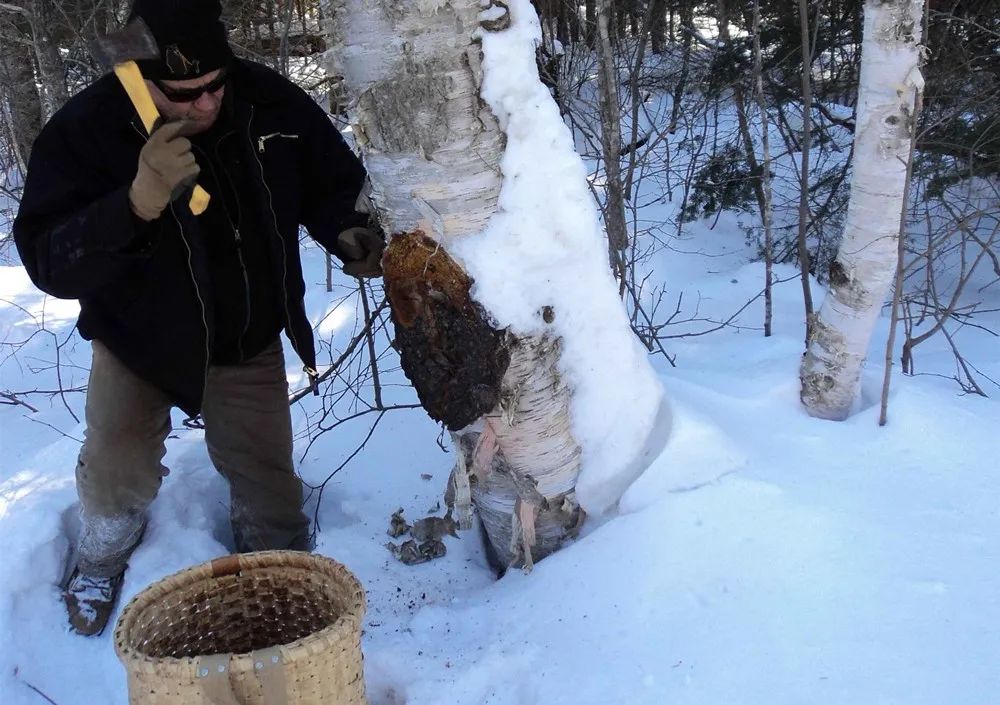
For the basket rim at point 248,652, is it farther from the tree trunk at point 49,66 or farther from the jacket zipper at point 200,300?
the tree trunk at point 49,66

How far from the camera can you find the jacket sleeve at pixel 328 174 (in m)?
2.41

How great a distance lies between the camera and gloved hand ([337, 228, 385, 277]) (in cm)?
218

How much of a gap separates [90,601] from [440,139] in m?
1.69

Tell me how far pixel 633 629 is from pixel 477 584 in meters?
0.62

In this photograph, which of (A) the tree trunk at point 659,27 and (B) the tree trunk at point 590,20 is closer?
(B) the tree trunk at point 590,20

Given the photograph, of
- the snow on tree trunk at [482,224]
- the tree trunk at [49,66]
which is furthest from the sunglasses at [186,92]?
the tree trunk at [49,66]

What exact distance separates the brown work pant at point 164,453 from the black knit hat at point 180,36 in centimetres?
80

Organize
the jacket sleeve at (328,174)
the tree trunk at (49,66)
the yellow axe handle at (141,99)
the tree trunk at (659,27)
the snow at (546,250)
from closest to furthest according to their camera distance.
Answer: the snow at (546,250) → the yellow axe handle at (141,99) → the jacket sleeve at (328,174) → the tree trunk at (49,66) → the tree trunk at (659,27)

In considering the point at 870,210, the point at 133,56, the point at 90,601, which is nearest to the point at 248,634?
the point at 90,601

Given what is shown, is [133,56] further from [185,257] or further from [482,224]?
[482,224]

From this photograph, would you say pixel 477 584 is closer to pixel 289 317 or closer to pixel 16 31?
pixel 289 317

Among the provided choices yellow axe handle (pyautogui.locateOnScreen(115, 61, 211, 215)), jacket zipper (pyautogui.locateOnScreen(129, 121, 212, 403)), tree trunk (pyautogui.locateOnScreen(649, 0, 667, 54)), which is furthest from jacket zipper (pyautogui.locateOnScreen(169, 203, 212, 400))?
tree trunk (pyautogui.locateOnScreen(649, 0, 667, 54))

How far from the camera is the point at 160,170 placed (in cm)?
185

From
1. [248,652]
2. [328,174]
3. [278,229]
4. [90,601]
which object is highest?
[328,174]
